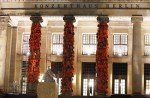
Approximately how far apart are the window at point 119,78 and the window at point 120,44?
1410 mm

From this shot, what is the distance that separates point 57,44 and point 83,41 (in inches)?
124

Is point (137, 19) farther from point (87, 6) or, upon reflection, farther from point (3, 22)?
point (3, 22)

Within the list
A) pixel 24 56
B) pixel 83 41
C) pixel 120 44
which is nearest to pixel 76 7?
pixel 83 41

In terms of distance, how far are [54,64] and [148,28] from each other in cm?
1185

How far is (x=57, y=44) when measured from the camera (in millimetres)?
45188

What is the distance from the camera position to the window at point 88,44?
44750 mm

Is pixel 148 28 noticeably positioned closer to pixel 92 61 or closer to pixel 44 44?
pixel 92 61

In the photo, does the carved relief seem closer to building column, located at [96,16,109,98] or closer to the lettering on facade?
the lettering on facade

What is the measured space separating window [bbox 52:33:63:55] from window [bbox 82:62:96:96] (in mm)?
3301

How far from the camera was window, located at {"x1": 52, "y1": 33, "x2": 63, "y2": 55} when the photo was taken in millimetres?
45031

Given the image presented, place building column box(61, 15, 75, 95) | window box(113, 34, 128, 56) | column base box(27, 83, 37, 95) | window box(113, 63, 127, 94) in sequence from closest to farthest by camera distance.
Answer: column base box(27, 83, 37, 95) < building column box(61, 15, 75, 95) < window box(113, 63, 127, 94) < window box(113, 34, 128, 56)

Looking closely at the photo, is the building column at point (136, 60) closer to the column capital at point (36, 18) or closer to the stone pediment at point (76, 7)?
the stone pediment at point (76, 7)

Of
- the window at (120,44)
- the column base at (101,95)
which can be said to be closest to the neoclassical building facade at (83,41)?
the window at (120,44)

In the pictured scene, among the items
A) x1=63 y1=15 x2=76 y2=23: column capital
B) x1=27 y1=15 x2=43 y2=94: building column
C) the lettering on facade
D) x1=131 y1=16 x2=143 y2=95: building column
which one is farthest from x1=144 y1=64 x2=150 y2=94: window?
x1=27 y1=15 x2=43 y2=94: building column
